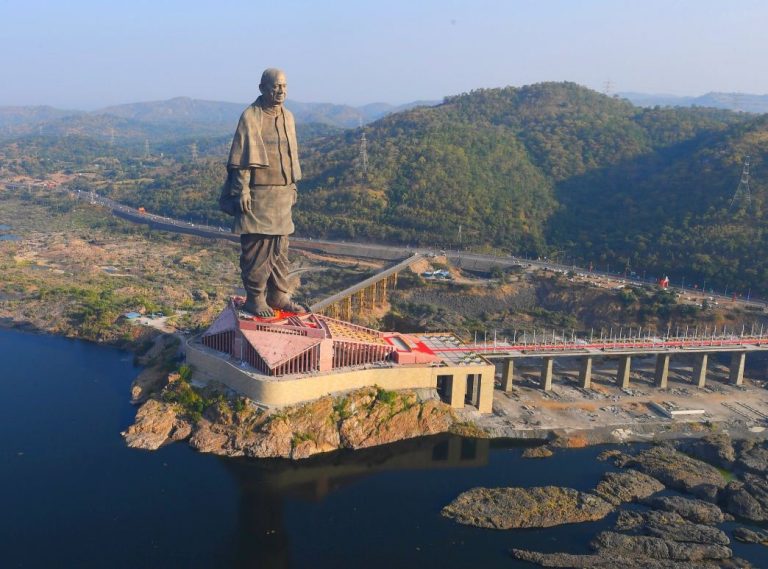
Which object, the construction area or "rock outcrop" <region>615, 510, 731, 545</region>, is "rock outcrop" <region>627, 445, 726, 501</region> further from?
"rock outcrop" <region>615, 510, 731, 545</region>

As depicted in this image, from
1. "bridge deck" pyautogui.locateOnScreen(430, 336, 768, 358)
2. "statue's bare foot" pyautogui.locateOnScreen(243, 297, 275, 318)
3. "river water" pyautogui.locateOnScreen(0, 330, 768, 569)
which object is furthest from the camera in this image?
"bridge deck" pyautogui.locateOnScreen(430, 336, 768, 358)

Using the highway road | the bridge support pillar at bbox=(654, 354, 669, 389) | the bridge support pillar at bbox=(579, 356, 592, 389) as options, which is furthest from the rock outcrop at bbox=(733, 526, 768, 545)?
the highway road

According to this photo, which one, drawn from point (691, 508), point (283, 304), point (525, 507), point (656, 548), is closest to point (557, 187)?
point (283, 304)

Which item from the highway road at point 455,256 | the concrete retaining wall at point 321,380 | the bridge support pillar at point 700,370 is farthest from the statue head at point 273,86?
the highway road at point 455,256

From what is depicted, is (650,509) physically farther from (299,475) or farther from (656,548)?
(299,475)

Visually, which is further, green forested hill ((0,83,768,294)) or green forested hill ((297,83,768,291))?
green forested hill ((0,83,768,294))

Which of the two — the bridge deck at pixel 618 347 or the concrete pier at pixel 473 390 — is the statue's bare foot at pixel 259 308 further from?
the concrete pier at pixel 473 390

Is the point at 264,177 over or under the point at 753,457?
over
